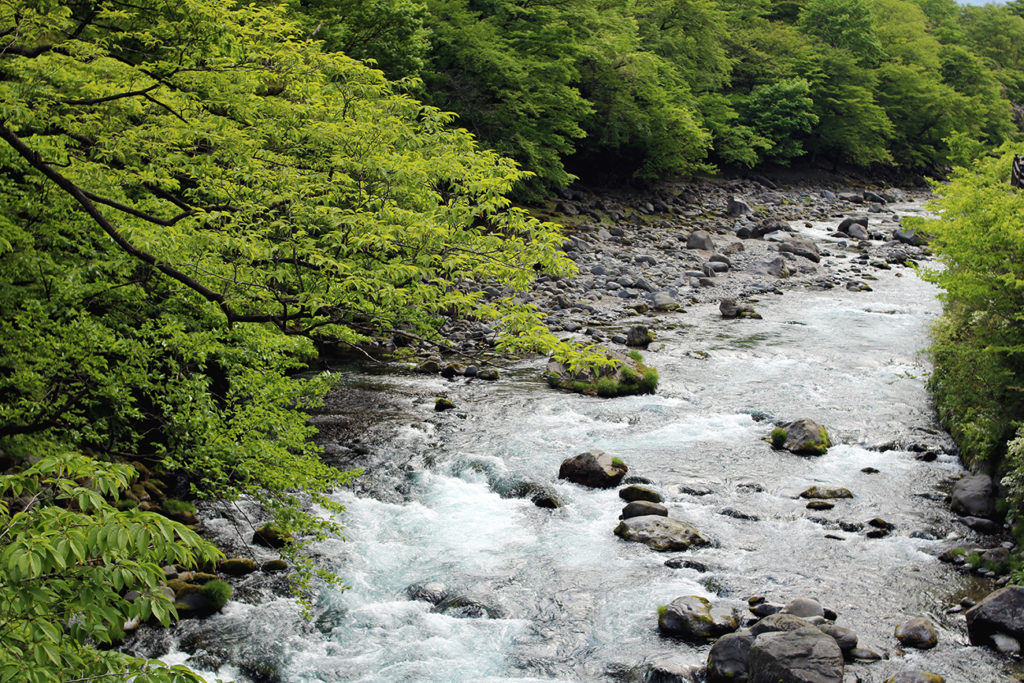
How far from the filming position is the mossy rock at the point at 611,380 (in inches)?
627

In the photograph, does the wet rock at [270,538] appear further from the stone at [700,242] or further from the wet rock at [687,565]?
the stone at [700,242]

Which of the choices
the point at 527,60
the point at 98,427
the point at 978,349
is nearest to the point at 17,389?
the point at 98,427

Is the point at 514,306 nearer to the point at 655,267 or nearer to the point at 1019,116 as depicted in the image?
the point at 655,267

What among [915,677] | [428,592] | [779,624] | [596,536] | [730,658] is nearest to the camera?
[915,677]

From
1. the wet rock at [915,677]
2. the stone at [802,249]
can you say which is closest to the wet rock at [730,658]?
the wet rock at [915,677]

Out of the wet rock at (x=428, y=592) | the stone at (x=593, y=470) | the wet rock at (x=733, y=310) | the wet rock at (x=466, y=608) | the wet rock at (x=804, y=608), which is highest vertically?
the wet rock at (x=733, y=310)

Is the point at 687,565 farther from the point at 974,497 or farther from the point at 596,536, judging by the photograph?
the point at 974,497

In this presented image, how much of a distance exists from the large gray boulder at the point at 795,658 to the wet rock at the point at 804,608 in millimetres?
802

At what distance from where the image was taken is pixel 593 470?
467 inches

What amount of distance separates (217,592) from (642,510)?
18.4 feet

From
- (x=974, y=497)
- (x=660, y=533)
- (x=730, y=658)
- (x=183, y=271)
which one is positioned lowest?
(x=660, y=533)

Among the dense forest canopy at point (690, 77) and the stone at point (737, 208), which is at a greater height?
the dense forest canopy at point (690, 77)

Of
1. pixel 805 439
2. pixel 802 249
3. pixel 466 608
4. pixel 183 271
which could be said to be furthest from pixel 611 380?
pixel 802 249

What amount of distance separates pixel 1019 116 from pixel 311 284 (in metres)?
75.0
